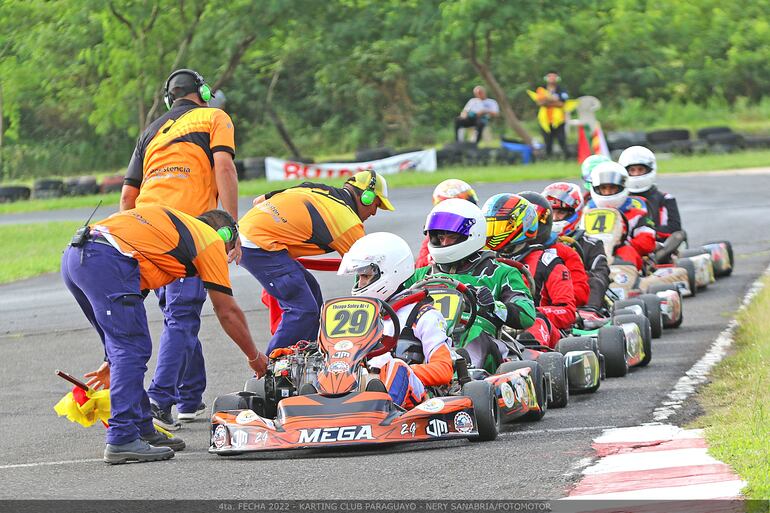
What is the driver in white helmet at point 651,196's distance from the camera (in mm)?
14156

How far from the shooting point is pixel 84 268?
6.97 metres

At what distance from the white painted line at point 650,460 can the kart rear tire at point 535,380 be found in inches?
56.5

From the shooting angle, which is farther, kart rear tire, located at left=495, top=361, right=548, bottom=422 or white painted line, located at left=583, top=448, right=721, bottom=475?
kart rear tire, located at left=495, top=361, right=548, bottom=422

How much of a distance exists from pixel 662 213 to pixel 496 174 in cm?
1271

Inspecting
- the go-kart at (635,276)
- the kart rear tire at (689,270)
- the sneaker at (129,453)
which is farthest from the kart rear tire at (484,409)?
the kart rear tire at (689,270)

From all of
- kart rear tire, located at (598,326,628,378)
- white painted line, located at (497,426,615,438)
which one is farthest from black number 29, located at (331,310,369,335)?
kart rear tire, located at (598,326,628,378)

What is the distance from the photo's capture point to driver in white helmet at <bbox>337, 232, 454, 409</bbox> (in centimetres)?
725

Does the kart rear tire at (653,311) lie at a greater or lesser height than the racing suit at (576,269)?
lesser

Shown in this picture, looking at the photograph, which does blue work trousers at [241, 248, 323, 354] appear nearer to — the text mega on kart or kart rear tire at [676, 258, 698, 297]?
the text mega on kart

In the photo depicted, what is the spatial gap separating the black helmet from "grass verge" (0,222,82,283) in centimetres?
953

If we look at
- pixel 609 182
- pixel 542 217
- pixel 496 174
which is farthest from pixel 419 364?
pixel 496 174

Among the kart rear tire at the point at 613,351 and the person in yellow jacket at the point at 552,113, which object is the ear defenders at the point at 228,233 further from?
the person in yellow jacket at the point at 552,113

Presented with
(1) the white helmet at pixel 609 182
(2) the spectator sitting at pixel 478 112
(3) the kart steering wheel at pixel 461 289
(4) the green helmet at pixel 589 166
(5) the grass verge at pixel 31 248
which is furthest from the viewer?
(2) the spectator sitting at pixel 478 112

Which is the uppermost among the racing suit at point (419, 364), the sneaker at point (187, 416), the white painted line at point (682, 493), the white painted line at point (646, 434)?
the racing suit at point (419, 364)
